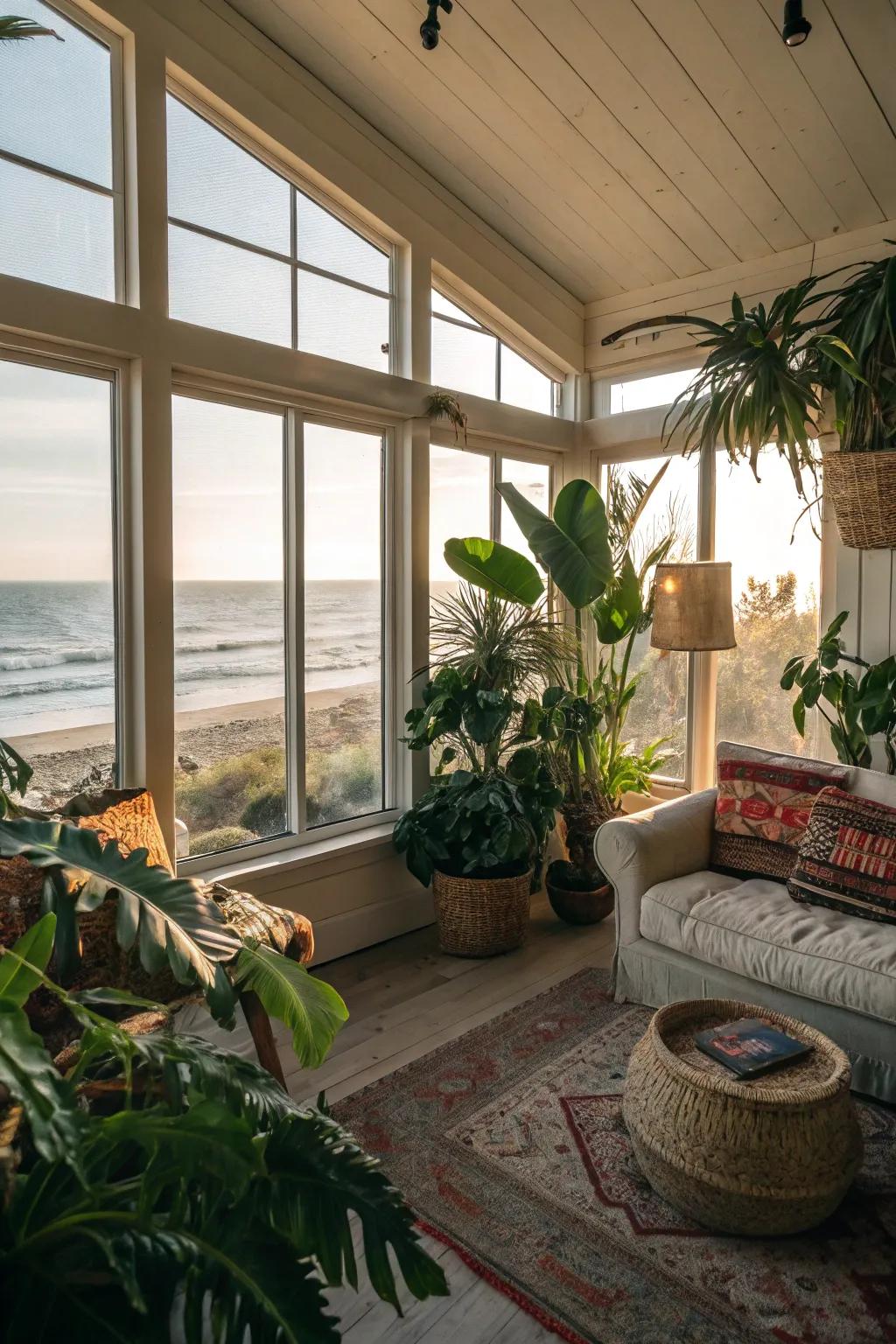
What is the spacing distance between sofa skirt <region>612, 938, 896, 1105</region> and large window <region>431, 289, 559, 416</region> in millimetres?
2584

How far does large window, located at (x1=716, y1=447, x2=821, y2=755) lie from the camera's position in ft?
12.9

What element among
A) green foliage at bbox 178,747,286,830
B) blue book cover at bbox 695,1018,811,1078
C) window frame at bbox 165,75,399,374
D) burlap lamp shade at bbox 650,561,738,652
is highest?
window frame at bbox 165,75,399,374

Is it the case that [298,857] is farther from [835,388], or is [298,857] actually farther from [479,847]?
[835,388]

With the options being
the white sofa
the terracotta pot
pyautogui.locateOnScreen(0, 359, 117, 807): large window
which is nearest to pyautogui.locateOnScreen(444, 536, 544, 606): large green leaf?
the white sofa

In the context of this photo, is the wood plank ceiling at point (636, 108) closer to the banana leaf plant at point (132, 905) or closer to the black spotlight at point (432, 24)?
the black spotlight at point (432, 24)

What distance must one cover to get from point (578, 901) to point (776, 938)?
4.43 ft

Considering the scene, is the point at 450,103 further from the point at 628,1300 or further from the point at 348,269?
the point at 628,1300

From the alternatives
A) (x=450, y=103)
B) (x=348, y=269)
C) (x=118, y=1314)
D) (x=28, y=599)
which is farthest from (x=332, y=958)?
(x=450, y=103)

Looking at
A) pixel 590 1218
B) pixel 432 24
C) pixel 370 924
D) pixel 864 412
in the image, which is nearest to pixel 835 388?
pixel 864 412

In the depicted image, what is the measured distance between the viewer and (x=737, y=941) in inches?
111

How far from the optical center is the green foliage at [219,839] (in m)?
3.23

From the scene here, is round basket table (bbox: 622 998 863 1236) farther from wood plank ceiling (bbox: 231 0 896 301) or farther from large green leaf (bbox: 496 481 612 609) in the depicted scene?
wood plank ceiling (bbox: 231 0 896 301)

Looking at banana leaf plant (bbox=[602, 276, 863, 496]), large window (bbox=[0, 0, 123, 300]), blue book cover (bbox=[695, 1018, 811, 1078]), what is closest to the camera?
blue book cover (bbox=[695, 1018, 811, 1078])

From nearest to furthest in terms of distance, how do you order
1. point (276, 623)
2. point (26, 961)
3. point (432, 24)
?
point (26, 961), point (432, 24), point (276, 623)
